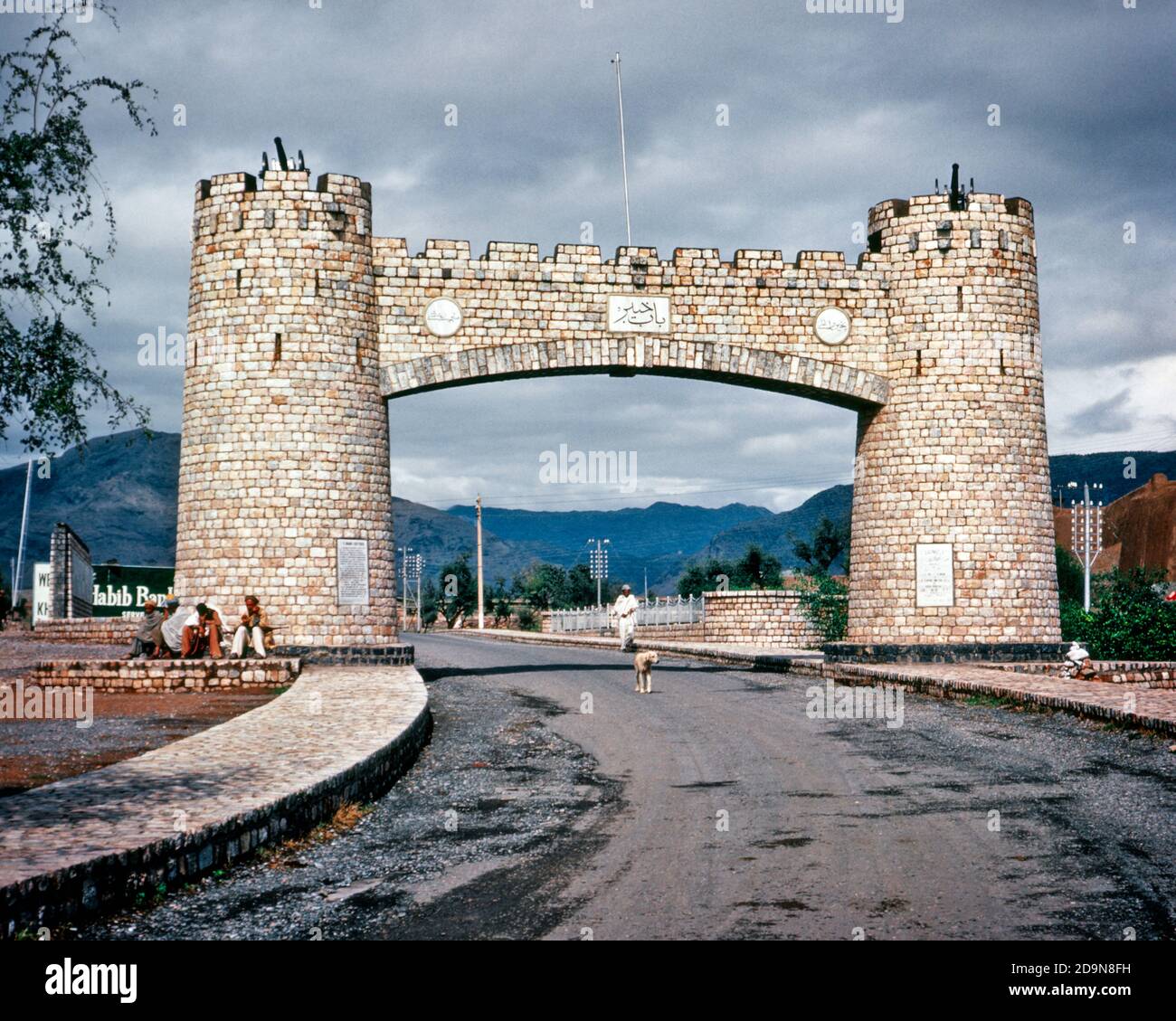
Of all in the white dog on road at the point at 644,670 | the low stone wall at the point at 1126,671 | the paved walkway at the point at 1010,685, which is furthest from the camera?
the low stone wall at the point at 1126,671

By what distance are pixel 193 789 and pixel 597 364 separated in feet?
47.6

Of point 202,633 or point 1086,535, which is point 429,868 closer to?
point 202,633

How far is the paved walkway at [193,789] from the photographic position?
620 cm

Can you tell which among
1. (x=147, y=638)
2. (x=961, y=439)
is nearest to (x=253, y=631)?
(x=147, y=638)

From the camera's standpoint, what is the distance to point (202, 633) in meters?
19.0

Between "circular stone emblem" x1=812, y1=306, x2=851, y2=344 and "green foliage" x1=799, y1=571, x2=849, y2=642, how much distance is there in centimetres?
1285

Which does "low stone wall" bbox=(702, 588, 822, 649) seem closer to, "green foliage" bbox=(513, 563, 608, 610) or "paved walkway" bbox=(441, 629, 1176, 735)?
"paved walkway" bbox=(441, 629, 1176, 735)

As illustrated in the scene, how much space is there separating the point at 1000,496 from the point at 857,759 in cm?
1198

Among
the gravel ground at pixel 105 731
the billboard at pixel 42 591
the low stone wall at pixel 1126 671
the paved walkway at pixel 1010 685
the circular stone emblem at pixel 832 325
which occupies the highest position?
the circular stone emblem at pixel 832 325

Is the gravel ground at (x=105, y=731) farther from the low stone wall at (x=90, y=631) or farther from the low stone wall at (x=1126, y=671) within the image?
the low stone wall at (x=1126, y=671)

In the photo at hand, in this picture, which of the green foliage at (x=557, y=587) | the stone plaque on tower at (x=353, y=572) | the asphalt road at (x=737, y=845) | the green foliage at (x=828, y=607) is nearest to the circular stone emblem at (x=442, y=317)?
the stone plaque on tower at (x=353, y=572)

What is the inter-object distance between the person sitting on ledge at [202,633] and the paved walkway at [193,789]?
571 cm

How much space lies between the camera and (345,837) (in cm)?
837

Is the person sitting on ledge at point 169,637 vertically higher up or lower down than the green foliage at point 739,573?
lower down
